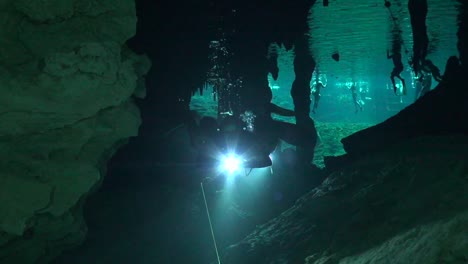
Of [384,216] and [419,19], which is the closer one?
[384,216]

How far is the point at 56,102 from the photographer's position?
12.7 ft

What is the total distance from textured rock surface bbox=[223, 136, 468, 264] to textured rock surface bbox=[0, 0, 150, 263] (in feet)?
9.52

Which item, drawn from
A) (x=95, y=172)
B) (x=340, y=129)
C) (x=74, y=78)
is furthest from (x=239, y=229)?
(x=340, y=129)

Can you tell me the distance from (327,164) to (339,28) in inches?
274

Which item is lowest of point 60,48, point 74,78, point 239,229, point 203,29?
point 239,229

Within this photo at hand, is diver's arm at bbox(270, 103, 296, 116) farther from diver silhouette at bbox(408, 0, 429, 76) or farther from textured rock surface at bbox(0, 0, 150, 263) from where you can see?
textured rock surface at bbox(0, 0, 150, 263)

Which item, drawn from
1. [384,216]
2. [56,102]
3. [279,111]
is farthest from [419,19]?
[56,102]

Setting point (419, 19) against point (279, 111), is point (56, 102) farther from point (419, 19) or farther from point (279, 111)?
point (279, 111)

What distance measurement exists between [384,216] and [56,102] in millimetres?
4029

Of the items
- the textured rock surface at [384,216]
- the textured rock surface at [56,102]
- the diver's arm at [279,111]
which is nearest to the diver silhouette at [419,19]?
the textured rock surface at [384,216]

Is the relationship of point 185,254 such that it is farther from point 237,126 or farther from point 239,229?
point 237,126

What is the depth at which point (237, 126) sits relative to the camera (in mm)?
10047

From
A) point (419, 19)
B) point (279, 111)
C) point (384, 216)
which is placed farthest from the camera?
point (279, 111)

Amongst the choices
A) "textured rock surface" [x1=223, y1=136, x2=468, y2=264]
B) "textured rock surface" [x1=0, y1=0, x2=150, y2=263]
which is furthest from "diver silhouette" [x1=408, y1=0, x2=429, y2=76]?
"textured rock surface" [x1=0, y1=0, x2=150, y2=263]
